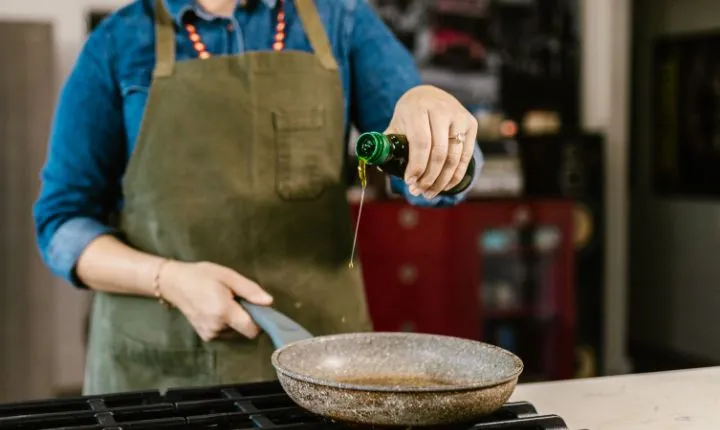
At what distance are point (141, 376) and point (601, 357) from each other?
3.73 meters

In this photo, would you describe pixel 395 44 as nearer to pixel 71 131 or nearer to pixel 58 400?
pixel 71 131

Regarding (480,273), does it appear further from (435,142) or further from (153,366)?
(435,142)

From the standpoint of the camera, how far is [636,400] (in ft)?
4.81

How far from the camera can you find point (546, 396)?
1493mm

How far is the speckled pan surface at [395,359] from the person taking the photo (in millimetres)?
1235

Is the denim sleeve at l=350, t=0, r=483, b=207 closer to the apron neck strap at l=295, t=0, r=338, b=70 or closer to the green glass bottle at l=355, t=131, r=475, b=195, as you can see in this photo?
the apron neck strap at l=295, t=0, r=338, b=70

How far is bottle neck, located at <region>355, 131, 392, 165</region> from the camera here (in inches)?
47.3

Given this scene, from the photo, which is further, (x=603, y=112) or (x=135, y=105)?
(x=603, y=112)

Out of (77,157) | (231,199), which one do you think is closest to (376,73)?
(231,199)

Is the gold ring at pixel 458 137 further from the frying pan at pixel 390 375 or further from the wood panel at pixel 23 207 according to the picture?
the wood panel at pixel 23 207

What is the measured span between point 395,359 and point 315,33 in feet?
2.45

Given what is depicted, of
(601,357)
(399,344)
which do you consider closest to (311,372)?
(399,344)

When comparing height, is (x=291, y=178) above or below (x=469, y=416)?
above

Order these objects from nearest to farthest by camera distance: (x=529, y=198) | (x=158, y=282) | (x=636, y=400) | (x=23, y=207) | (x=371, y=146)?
(x=371, y=146) < (x=636, y=400) < (x=158, y=282) < (x=23, y=207) < (x=529, y=198)
